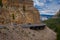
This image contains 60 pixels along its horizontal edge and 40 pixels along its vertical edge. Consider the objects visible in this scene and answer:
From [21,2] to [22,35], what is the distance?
39.0 ft

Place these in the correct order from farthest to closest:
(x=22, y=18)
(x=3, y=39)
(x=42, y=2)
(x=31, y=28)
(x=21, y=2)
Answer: (x=42, y=2) → (x=21, y=2) → (x=22, y=18) → (x=31, y=28) → (x=3, y=39)

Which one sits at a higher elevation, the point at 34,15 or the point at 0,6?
the point at 0,6

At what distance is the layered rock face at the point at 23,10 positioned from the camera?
17672 mm

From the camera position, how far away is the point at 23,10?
68.1 feet

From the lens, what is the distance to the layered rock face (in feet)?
58.0

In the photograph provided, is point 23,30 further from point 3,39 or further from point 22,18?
point 22,18

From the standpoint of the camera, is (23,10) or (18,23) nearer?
(18,23)

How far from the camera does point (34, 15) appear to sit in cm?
2267

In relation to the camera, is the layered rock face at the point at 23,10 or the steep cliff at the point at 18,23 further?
the layered rock face at the point at 23,10

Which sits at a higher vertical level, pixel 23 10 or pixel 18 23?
pixel 23 10

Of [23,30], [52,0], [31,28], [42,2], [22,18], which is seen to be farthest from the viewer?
[42,2]

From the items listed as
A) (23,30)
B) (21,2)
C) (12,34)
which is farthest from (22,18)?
(12,34)

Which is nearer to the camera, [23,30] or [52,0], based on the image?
[23,30]

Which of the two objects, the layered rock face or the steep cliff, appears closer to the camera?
the steep cliff
